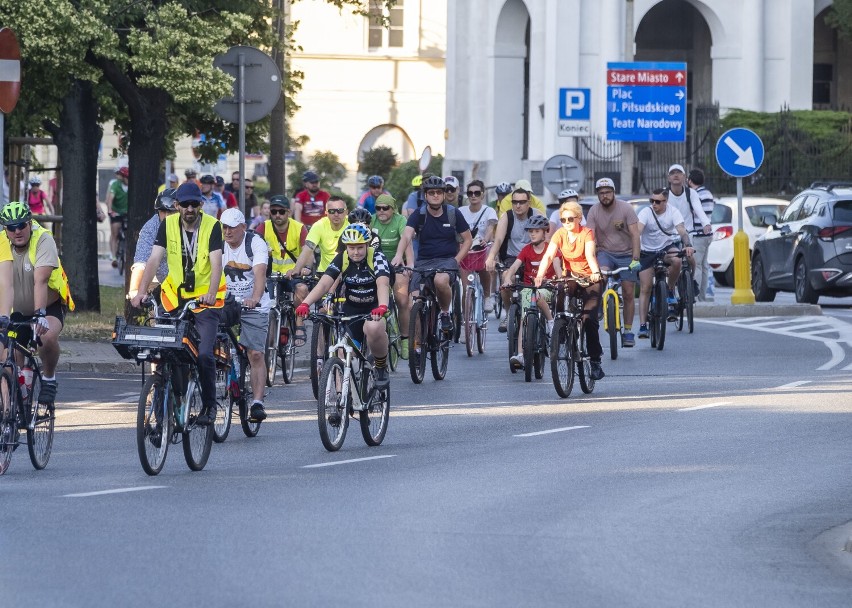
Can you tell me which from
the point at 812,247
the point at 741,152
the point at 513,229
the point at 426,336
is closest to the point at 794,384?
the point at 426,336

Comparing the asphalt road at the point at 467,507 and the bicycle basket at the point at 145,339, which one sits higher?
the bicycle basket at the point at 145,339

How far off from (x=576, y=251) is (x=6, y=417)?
6722mm

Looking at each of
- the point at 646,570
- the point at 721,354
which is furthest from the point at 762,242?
the point at 646,570

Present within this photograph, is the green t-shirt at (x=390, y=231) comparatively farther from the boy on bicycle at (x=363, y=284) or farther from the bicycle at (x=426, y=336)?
the boy on bicycle at (x=363, y=284)

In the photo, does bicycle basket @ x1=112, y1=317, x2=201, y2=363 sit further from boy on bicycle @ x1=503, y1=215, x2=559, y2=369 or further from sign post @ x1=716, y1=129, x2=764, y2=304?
sign post @ x1=716, y1=129, x2=764, y2=304

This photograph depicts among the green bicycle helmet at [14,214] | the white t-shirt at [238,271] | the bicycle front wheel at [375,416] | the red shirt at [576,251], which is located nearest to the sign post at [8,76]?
the white t-shirt at [238,271]

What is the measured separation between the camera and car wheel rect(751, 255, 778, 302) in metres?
29.6

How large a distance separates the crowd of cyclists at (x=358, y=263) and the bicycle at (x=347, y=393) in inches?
4.3

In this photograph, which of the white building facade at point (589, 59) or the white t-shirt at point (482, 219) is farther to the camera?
the white building facade at point (589, 59)

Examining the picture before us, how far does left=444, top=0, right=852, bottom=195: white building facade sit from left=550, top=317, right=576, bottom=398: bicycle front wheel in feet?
86.7

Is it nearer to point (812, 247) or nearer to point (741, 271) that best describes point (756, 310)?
point (741, 271)

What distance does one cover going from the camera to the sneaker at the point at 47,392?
40.7ft

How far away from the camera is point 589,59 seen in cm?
5019

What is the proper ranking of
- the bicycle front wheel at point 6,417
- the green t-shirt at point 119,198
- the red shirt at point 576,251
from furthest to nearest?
the green t-shirt at point 119,198
the red shirt at point 576,251
the bicycle front wheel at point 6,417
